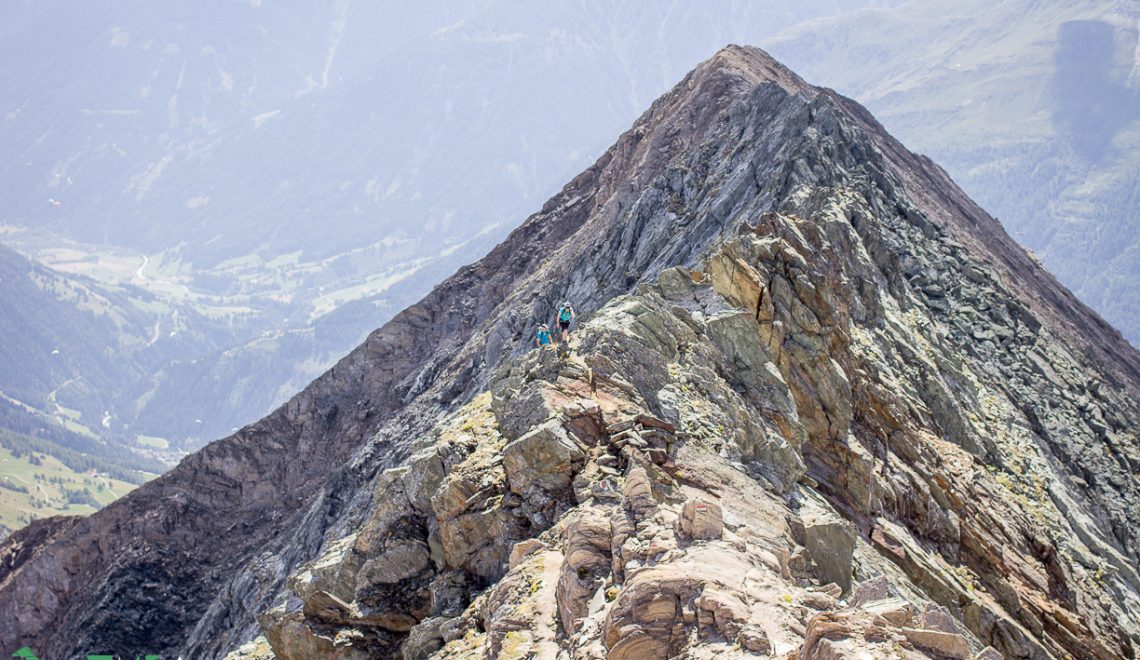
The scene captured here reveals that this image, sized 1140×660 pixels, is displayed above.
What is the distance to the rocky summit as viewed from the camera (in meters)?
21.9

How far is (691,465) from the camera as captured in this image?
91.3 ft

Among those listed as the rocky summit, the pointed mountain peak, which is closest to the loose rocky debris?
the rocky summit

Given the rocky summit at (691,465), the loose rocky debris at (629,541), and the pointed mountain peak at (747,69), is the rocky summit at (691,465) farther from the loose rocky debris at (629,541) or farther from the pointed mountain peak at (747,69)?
the pointed mountain peak at (747,69)

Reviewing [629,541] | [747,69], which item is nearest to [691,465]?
[629,541]

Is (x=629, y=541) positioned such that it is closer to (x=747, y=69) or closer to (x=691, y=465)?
(x=691, y=465)

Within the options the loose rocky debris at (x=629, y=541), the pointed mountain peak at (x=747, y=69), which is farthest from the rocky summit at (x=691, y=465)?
the pointed mountain peak at (x=747, y=69)

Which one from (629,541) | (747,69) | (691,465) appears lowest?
(629,541)

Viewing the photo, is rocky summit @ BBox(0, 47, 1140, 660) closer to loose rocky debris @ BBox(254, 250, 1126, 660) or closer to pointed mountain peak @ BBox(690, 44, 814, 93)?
loose rocky debris @ BBox(254, 250, 1126, 660)

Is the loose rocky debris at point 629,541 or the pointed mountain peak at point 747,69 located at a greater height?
the pointed mountain peak at point 747,69

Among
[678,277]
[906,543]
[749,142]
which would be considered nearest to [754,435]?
[906,543]

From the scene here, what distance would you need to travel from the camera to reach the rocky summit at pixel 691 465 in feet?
72.0

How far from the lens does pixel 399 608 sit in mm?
26703

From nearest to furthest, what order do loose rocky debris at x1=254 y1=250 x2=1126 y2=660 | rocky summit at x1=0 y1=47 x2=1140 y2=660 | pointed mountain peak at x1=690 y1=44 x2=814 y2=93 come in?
1. loose rocky debris at x1=254 y1=250 x2=1126 y2=660
2. rocky summit at x1=0 y1=47 x2=1140 y2=660
3. pointed mountain peak at x1=690 y1=44 x2=814 y2=93

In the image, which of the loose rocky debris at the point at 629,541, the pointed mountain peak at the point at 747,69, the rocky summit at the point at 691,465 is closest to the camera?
the loose rocky debris at the point at 629,541
